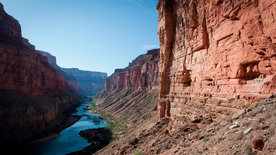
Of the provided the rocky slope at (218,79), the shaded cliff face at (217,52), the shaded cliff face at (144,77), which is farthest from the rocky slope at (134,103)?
the rocky slope at (218,79)

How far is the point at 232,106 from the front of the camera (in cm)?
988

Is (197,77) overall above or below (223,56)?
below

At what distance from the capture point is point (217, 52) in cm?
1230

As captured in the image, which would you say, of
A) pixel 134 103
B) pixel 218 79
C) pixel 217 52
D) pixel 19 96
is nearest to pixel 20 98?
pixel 19 96

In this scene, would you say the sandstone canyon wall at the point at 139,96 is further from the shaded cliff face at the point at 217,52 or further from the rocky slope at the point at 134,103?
the shaded cliff face at the point at 217,52

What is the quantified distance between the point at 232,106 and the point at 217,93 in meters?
2.21

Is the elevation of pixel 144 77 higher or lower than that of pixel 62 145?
higher

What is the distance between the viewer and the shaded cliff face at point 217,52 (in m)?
8.70

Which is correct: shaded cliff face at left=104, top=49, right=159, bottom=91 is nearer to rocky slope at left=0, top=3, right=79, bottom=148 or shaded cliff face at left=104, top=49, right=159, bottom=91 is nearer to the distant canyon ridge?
the distant canyon ridge

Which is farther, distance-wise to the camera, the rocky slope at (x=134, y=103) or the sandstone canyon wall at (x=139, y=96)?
the sandstone canyon wall at (x=139, y=96)

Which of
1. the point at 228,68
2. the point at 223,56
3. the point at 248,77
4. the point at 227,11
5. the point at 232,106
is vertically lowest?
the point at 232,106

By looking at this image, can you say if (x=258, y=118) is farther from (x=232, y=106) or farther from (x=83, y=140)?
(x=83, y=140)

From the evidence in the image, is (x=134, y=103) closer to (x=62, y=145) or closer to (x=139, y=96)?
(x=139, y=96)

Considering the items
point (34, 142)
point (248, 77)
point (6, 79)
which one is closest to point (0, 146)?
point (34, 142)
